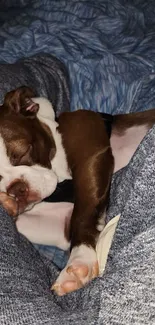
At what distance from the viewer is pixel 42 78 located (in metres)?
2.57

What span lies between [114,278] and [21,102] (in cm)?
118

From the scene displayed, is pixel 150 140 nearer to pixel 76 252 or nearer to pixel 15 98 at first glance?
pixel 76 252

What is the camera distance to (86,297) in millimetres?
1312

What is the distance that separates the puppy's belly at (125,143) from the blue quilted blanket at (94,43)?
20cm

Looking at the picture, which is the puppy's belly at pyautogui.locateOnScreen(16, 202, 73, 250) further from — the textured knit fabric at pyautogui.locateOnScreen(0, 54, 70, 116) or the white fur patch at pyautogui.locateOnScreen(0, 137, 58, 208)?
the textured knit fabric at pyautogui.locateOnScreen(0, 54, 70, 116)

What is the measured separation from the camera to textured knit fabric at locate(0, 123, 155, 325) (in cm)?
106

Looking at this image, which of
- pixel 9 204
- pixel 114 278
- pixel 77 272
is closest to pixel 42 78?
pixel 9 204

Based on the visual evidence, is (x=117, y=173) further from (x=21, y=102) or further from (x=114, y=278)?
(x=114, y=278)

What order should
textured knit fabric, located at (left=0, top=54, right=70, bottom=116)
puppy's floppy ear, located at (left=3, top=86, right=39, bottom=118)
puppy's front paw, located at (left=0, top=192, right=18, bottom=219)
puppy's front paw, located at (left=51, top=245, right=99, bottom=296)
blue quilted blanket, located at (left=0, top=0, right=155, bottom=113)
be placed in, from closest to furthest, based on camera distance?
puppy's front paw, located at (left=51, top=245, right=99, bottom=296), puppy's front paw, located at (left=0, top=192, right=18, bottom=219), puppy's floppy ear, located at (left=3, top=86, right=39, bottom=118), textured knit fabric, located at (left=0, top=54, right=70, bottom=116), blue quilted blanket, located at (left=0, top=0, right=155, bottom=113)

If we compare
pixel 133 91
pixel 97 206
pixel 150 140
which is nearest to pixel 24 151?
pixel 97 206

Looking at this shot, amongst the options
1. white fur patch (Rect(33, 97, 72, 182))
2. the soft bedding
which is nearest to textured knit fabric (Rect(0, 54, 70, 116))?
the soft bedding

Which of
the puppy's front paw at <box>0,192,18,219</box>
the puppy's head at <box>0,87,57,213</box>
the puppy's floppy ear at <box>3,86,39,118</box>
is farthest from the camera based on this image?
the puppy's floppy ear at <box>3,86,39,118</box>

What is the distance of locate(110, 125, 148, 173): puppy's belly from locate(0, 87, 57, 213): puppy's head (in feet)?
0.73

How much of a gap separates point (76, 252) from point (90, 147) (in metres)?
0.43
